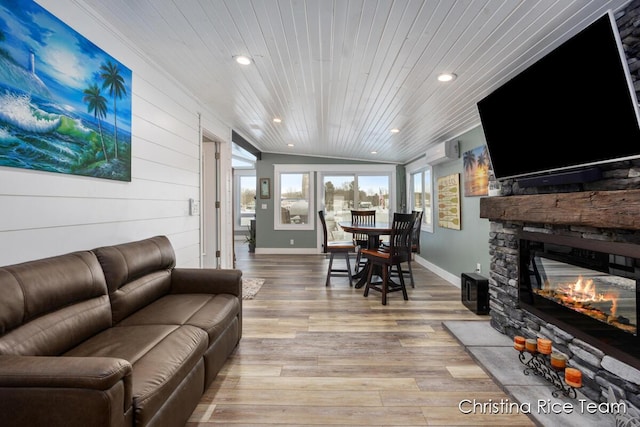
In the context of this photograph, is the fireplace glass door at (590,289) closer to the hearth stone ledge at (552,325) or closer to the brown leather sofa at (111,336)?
the hearth stone ledge at (552,325)

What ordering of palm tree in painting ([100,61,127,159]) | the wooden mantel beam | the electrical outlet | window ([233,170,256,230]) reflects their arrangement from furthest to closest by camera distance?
window ([233,170,256,230]) → the electrical outlet → palm tree in painting ([100,61,127,159]) → the wooden mantel beam

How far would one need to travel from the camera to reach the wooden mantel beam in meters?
1.45

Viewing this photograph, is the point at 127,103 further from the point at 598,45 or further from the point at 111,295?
the point at 598,45

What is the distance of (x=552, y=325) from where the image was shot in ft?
7.04

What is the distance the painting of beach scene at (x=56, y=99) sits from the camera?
1.51 m

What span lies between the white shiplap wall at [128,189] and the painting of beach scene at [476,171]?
339cm

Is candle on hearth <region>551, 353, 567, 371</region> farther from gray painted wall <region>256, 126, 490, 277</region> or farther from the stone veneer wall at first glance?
gray painted wall <region>256, 126, 490, 277</region>

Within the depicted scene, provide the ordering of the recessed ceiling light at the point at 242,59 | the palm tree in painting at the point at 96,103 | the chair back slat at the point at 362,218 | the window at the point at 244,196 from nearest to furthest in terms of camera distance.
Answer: the palm tree in painting at the point at 96,103 < the recessed ceiling light at the point at 242,59 < the chair back slat at the point at 362,218 < the window at the point at 244,196

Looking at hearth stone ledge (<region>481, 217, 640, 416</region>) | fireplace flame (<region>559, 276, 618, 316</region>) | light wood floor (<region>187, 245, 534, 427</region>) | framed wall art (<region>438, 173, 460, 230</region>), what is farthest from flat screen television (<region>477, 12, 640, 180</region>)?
framed wall art (<region>438, 173, 460, 230</region>)

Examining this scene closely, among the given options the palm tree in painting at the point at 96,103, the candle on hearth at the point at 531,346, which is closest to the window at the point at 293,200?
the palm tree in painting at the point at 96,103

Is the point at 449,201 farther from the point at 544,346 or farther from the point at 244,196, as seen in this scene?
the point at 244,196

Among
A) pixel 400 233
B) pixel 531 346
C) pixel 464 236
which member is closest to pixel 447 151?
pixel 464 236

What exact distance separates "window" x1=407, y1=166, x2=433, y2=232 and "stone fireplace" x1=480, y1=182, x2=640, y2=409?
306 cm

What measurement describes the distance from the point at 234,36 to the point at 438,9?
1.35 meters
